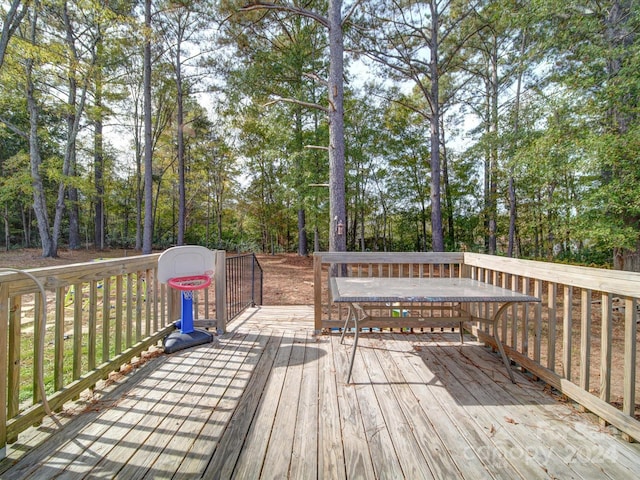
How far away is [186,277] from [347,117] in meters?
9.66

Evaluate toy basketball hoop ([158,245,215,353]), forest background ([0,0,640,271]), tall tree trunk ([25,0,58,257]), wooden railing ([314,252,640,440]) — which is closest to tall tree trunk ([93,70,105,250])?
forest background ([0,0,640,271])

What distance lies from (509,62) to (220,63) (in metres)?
10.2

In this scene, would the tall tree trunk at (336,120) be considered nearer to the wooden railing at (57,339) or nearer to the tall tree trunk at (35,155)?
the wooden railing at (57,339)

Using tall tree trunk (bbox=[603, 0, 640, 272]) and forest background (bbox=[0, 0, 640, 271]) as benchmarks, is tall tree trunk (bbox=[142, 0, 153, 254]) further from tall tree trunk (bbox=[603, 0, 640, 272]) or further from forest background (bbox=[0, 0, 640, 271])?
tall tree trunk (bbox=[603, 0, 640, 272])

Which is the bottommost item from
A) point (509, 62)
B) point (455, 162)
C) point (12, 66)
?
point (455, 162)

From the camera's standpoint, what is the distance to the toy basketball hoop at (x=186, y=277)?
266 centimetres

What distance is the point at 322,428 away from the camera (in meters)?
1.64

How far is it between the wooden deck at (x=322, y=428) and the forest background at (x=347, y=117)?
3.14m

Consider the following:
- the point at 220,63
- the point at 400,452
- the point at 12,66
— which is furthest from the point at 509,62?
the point at 12,66

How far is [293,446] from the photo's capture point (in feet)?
4.90

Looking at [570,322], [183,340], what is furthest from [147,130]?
[570,322]

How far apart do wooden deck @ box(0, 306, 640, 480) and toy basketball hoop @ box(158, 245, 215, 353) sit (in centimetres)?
31

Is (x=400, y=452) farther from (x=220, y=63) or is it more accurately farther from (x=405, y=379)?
(x=220, y=63)

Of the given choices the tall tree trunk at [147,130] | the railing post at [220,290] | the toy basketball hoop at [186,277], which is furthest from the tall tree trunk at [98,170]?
the toy basketball hoop at [186,277]
